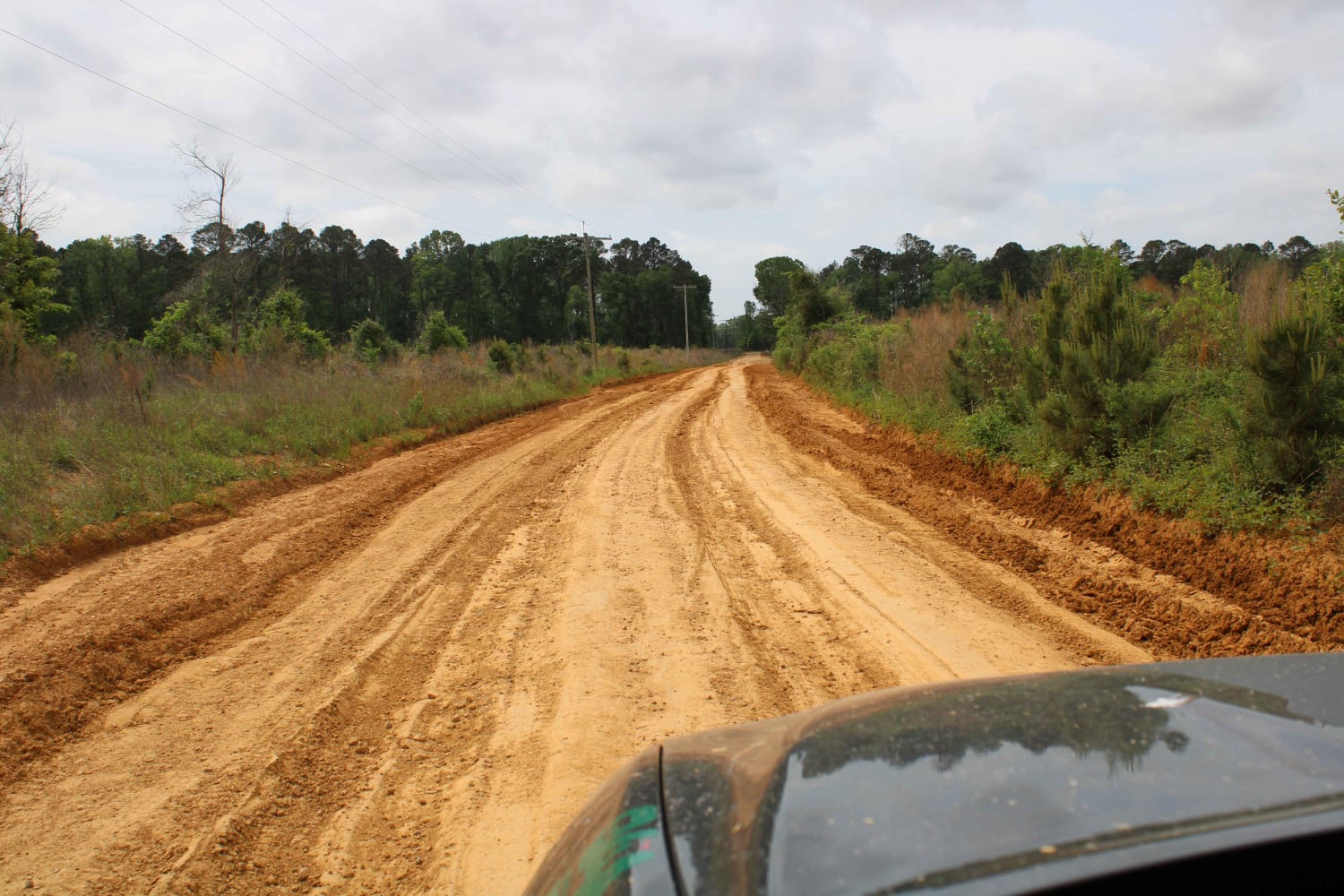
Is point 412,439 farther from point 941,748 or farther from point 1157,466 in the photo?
point 941,748

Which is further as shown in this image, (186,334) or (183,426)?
(186,334)

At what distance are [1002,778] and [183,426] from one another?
1310 centimetres

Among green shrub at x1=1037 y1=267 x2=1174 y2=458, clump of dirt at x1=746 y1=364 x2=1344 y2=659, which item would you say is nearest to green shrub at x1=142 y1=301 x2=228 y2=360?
clump of dirt at x1=746 y1=364 x2=1344 y2=659

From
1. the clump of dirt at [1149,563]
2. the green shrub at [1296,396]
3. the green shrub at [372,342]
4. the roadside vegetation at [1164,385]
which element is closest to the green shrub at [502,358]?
the green shrub at [372,342]

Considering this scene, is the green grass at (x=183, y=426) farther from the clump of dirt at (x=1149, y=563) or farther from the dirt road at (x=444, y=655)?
the clump of dirt at (x=1149, y=563)

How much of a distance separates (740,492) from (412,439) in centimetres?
829

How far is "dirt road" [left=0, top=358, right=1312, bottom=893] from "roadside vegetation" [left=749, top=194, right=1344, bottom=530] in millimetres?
1176

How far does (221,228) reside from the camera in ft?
78.0

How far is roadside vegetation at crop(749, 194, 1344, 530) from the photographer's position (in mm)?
6453

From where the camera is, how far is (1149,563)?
649 centimetres

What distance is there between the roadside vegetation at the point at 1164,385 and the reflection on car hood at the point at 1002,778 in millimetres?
5693

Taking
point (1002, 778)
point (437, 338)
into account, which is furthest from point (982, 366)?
point (437, 338)

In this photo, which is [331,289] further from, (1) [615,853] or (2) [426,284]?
(1) [615,853]

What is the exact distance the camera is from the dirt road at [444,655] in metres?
3.40
